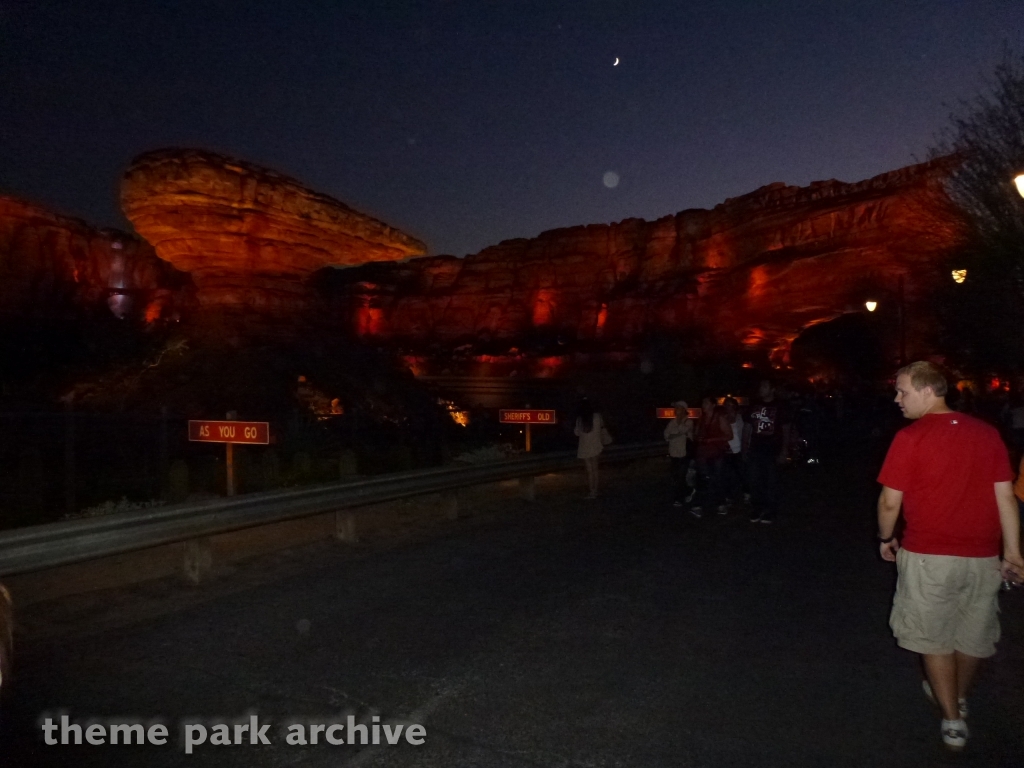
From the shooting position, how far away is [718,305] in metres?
50.2

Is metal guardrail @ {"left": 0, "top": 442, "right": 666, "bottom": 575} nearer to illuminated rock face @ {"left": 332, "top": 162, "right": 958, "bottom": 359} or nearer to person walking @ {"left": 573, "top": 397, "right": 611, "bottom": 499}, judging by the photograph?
person walking @ {"left": 573, "top": 397, "right": 611, "bottom": 499}

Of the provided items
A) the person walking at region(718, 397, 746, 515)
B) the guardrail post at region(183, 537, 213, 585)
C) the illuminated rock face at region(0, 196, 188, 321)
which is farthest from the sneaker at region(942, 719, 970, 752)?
the illuminated rock face at region(0, 196, 188, 321)

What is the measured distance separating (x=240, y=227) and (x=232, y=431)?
17637 mm

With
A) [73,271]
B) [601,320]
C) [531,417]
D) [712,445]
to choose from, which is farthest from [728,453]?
[601,320]

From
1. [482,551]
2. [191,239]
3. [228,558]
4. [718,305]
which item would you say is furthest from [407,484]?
[718,305]

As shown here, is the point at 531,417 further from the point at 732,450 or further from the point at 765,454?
the point at 765,454

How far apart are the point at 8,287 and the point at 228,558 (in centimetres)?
3936

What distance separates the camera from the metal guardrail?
6469mm

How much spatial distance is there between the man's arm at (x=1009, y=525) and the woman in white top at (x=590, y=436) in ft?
31.3

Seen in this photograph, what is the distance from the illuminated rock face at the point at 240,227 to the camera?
25250 millimetres

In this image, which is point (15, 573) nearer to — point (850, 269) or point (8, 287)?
point (8, 287)

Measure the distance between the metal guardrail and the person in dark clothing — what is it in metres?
3.93

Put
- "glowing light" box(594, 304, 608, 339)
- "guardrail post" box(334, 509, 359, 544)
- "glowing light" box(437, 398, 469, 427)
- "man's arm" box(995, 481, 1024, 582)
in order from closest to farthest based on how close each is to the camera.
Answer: "man's arm" box(995, 481, 1024, 582) < "guardrail post" box(334, 509, 359, 544) < "glowing light" box(437, 398, 469, 427) < "glowing light" box(594, 304, 608, 339)

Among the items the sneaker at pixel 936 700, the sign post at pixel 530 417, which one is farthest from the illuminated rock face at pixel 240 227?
the sneaker at pixel 936 700
